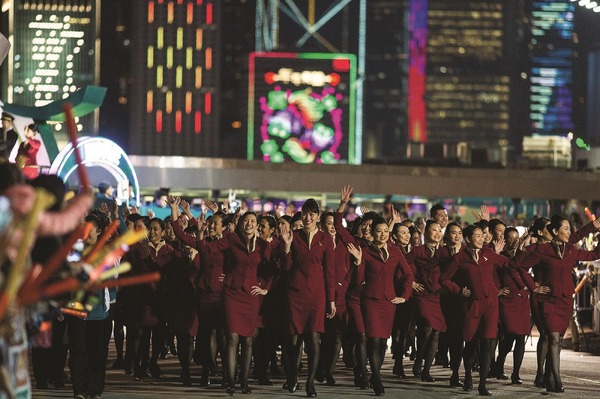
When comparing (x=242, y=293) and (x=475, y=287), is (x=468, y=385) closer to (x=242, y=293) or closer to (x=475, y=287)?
(x=475, y=287)

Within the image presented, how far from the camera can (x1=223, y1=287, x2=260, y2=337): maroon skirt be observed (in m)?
14.1

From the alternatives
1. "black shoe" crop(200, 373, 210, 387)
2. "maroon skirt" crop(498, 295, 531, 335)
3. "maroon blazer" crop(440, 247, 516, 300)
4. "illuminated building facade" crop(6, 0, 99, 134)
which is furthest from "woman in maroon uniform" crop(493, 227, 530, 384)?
"illuminated building facade" crop(6, 0, 99, 134)

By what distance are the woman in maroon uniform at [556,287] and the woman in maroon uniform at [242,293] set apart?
3041mm

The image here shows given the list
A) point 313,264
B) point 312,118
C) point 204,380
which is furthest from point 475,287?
point 312,118

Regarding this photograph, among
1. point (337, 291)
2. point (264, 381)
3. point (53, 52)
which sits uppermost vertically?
point (53, 52)

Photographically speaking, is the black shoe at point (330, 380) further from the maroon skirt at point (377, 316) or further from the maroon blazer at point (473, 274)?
the maroon blazer at point (473, 274)

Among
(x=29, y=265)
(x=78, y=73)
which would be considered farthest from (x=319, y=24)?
(x=29, y=265)

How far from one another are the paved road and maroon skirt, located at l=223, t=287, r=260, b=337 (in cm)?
69

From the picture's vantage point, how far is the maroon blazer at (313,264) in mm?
14188

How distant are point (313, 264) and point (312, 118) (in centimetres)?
12263

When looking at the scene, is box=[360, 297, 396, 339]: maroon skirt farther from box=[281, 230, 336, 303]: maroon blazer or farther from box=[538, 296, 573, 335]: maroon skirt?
box=[538, 296, 573, 335]: maroon skirt

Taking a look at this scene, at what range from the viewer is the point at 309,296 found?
46.6 ft

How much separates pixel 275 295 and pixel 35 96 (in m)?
154

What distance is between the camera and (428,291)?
52.5 ft
